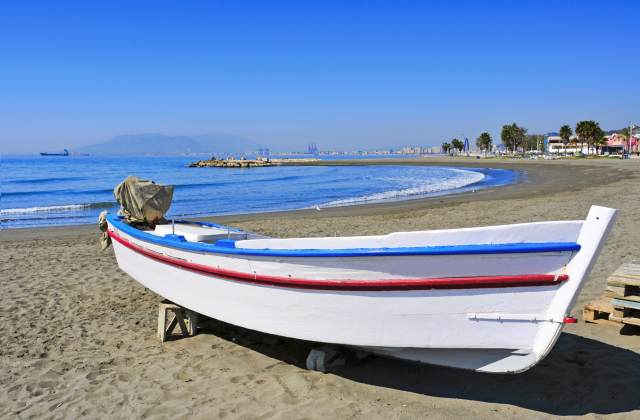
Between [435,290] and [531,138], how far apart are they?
18633 cm

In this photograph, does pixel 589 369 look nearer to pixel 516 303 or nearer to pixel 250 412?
pixel 516 303

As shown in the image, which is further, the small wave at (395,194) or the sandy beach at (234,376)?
the small wave at (395,194)

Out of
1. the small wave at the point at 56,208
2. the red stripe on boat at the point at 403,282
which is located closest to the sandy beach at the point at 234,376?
the red stripe on boat at the point at 403,282

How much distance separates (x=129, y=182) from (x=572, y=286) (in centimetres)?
673

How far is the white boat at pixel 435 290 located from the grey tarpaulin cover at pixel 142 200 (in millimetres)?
3283

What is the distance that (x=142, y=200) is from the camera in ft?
26.0

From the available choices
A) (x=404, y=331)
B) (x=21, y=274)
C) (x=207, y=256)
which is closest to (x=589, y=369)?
(x=404, y=331)

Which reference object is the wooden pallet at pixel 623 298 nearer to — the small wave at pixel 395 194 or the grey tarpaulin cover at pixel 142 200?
the grey tarpaulin cover at pixel 142 200

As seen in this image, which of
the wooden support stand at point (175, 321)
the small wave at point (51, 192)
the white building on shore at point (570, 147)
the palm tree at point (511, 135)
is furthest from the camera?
the palm tree at point (511, 135)

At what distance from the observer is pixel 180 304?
20.3ft

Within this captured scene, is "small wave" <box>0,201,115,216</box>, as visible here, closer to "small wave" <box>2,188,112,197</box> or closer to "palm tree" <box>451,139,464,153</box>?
"small wave" <box>2,188,112,197</box>

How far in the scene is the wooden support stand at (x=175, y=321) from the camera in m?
6.26

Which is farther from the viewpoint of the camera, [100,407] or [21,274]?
[21,274]

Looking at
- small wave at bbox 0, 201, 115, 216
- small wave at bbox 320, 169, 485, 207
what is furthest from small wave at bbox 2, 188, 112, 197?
small wave at bbox 320, 169, 485, 207
